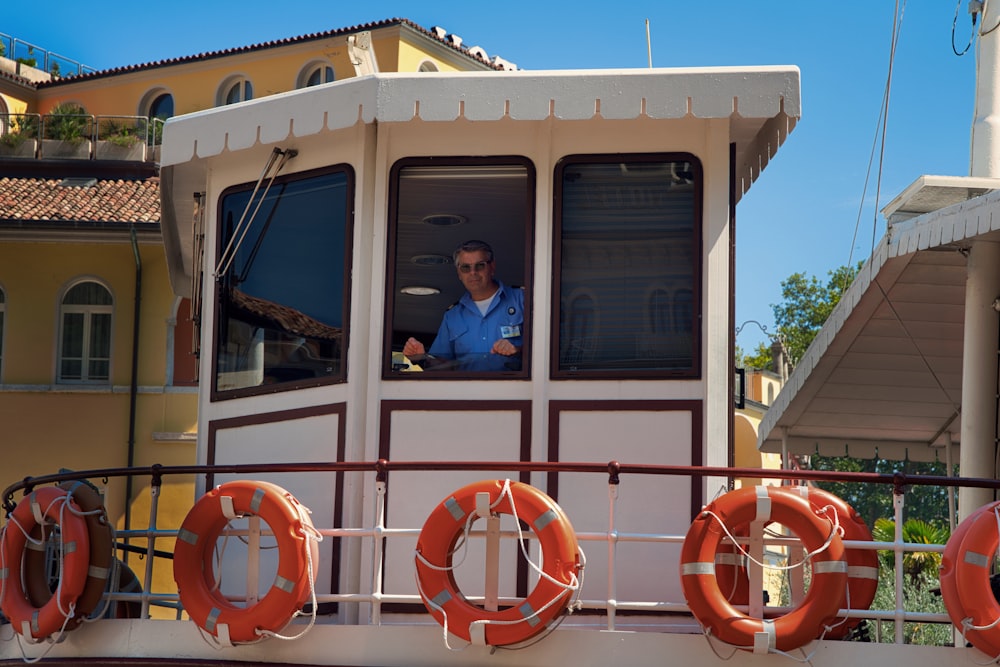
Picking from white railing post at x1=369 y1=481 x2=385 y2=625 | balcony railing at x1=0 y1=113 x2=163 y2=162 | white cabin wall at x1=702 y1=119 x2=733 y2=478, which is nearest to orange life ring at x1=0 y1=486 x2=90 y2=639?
white railing post at x1=369 y1=481 x2=385 y2=625

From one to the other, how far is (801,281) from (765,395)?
18.7 meters

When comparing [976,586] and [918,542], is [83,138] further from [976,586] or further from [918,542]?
[976,586]

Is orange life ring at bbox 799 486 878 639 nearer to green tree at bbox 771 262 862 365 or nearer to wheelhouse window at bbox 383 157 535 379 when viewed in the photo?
wheelhouse window at bbox 383 157 535 379

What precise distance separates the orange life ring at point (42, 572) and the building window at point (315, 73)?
2804 centimetres

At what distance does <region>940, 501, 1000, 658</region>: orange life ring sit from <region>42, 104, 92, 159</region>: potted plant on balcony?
2690cm

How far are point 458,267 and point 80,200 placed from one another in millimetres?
21856

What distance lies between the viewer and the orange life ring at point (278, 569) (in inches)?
267

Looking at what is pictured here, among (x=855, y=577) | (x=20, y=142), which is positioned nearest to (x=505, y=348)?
(x=855, y=577)

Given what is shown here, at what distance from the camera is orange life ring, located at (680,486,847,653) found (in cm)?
642

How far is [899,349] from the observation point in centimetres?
1199

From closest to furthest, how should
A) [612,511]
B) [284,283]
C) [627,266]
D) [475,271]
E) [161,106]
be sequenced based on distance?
1. [612,511]
2. [627,266]
3. [475,271]
4. [284,283]
5. [161,106]

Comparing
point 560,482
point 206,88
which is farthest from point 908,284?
point 206,88

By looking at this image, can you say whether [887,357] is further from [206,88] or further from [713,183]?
[206,88]

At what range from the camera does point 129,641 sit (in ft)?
23.8
